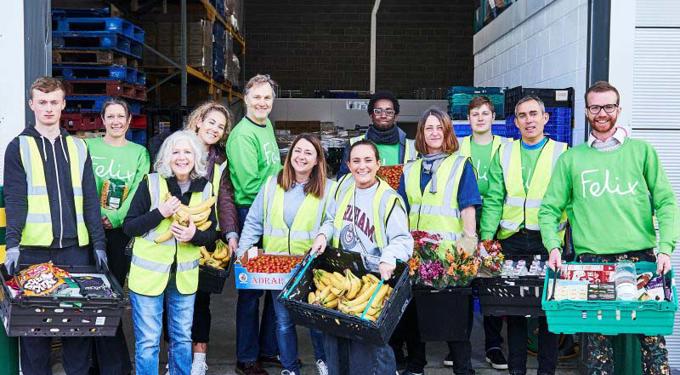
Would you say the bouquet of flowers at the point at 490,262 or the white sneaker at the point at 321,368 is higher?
the bouquet of flowers at the point at 490,262

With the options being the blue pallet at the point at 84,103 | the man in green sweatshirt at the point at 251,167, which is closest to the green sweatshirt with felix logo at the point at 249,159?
the man in green sweatshirt at the point at 251,167

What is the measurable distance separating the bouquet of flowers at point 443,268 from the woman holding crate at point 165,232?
1.22 meters

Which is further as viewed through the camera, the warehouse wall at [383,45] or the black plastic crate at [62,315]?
the warehouse wall at [383,45]

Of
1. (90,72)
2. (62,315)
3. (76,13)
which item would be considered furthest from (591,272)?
(76,13)

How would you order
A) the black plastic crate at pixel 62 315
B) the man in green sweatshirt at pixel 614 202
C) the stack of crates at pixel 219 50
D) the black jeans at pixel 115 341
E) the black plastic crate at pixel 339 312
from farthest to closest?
the stack of crates at pixel 219 50, the black jeans at pixel 115 341, the man in green sweatshirt at pixel 614 202, the black plastic crate at pixel 62 315, the black plastic crate at pixel 339 312

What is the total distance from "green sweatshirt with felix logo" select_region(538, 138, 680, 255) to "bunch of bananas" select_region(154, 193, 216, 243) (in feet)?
6.30

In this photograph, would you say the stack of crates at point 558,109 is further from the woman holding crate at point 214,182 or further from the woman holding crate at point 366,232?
the woman holding crate at point 214,182

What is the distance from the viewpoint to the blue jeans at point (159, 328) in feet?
15.3

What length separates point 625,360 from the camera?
4.97 meters


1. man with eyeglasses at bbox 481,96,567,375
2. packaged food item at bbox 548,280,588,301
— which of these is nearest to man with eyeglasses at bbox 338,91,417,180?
man with eyeglasses at bbox 481,96,567,375

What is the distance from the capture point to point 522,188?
17.4 feet

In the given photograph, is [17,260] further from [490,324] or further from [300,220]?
[490,324]

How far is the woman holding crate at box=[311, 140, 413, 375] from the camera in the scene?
450 centimetres

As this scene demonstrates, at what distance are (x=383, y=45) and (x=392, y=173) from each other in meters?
14.4
